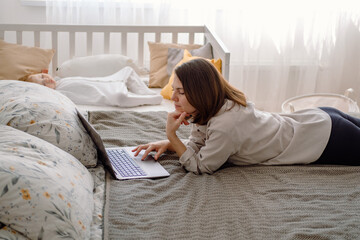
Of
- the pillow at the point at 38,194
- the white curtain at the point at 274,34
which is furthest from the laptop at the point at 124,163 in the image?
the white curtain at the point at 274,34

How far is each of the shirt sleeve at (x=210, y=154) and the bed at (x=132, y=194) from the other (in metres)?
0.04

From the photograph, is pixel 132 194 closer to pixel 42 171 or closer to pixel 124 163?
pixel 124 163

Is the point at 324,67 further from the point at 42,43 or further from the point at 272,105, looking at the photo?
the point at 42,43

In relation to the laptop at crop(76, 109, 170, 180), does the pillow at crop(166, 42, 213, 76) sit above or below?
above

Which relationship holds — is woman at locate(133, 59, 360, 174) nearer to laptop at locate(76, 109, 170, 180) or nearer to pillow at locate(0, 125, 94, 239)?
laptop at locate(76, 109, 170, 180)

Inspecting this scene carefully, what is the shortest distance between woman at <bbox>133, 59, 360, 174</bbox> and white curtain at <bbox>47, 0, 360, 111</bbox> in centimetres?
191

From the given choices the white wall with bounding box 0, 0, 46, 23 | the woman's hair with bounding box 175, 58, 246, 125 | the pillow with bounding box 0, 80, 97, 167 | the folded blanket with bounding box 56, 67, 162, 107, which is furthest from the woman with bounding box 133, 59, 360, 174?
the white wall with bounding box 0, 0, 46, 23

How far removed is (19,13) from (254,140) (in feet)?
7.97

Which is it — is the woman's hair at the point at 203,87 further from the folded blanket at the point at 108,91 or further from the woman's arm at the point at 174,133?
the folded blanket at the point at 108,91

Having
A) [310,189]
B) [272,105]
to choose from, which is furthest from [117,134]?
[272,105]

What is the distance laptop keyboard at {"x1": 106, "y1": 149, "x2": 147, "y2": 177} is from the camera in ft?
5.57

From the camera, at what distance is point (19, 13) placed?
3.56 metres

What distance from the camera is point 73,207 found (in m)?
1.17

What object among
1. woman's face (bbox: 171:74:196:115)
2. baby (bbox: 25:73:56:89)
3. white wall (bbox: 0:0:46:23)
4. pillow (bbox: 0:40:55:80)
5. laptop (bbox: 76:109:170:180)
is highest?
white wall (bbox: 0:0:46:23)
